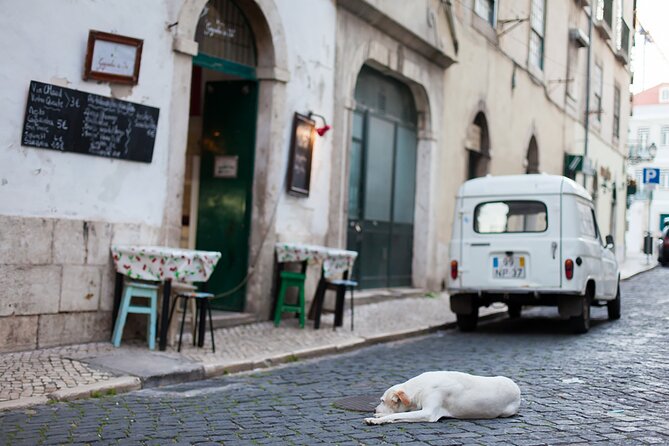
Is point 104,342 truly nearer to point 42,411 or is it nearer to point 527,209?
point 42,411

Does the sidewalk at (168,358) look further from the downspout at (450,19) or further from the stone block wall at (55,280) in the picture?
the downspout at (450,19)

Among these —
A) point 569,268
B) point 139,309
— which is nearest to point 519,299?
point 569,268

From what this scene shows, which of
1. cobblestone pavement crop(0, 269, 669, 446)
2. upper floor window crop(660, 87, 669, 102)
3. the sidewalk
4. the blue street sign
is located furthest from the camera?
upper floor window crop(660, 87, 669, 102)

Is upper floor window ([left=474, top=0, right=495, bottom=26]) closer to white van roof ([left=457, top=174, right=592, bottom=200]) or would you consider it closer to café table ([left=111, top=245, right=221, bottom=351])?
white van roof ([left=457, top=174, right=592, bottom=200])

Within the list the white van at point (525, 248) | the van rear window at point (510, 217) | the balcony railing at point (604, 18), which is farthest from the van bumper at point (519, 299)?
the balcony railing at point (604, 18)

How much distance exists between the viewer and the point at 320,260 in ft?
33.9

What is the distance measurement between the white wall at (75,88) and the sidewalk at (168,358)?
1.40 metres

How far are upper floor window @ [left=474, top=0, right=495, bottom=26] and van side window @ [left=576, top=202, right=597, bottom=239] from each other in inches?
298

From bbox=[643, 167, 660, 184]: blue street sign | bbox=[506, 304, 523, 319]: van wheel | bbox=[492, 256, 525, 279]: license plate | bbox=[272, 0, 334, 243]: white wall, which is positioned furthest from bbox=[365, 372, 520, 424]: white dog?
bbox=[643, 167, 660, 184]: blue street sign

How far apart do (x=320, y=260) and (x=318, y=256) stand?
0.30 ft

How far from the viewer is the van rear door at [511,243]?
10320 mm

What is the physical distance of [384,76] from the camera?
14.3 meters

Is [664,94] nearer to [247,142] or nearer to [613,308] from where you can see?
[613,308]

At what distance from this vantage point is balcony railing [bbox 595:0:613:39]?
2758cm
